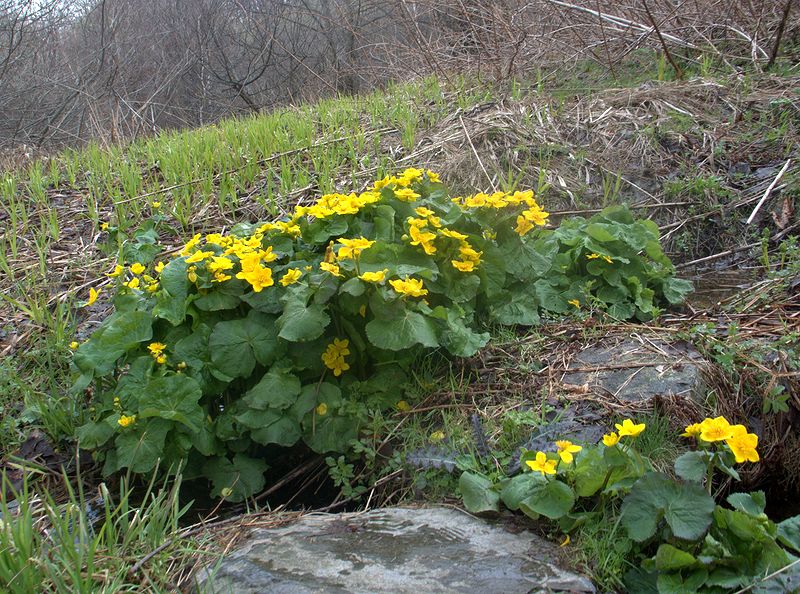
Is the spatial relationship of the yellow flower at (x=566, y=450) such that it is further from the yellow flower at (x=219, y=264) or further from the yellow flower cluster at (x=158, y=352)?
the yellow flower cluster at (x=158, y=352)

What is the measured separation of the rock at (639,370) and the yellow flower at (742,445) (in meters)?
0.61

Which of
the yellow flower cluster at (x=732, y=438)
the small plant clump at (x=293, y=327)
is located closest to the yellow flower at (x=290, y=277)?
the small plant clump at (x=293, y=327)

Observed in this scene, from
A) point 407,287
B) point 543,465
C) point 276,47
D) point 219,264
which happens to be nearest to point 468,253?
point 407,287

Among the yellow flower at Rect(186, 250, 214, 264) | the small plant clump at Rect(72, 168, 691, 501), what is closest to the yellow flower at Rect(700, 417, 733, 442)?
the small plant clump at Rect(72, 168, 691, 501)

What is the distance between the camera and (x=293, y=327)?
2.22 metres

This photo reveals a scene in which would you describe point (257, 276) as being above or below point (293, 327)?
above

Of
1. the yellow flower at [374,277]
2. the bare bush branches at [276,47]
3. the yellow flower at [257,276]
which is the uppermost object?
the bare bush branches at [276,47]

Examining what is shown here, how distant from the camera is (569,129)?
4.71 metres

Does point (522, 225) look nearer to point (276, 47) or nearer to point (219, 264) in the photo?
point (219, 264)

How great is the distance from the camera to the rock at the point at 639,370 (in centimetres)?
236

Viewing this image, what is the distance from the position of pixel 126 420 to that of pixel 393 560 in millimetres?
1043

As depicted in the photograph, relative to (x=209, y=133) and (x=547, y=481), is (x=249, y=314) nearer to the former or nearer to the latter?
(x=547, y=481)

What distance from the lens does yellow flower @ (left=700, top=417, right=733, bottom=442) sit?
164 centimetres

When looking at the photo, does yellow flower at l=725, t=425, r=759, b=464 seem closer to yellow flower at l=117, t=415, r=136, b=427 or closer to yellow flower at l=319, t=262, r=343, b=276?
yellow flower at l=319, t=262, r=343, b=276
